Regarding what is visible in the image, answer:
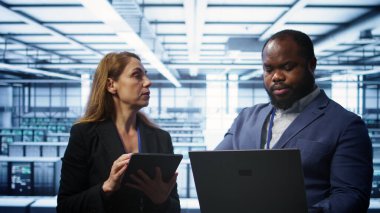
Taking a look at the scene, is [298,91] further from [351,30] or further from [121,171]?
[351,30]

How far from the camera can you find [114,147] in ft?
5.06

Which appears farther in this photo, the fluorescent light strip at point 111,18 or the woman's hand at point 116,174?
the fluorescent light strip at point 111,18

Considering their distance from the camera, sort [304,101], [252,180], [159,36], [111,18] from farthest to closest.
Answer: [159,36] → [111,18] → [304,101] → [252,180]

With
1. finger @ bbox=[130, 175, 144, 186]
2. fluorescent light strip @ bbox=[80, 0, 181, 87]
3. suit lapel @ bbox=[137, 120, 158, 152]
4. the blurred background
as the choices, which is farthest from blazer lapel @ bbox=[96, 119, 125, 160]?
fluorescent light strip @ bbox=[80, 0, 181, 87]

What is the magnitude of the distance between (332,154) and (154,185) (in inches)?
26.9

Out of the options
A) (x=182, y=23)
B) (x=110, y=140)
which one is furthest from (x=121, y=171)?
(x=182, y=23)

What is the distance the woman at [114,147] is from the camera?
140cm

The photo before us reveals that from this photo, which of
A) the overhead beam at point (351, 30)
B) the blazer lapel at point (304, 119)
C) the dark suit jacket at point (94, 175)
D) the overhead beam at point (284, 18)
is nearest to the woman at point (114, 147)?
the dark suit jacket at point (94, 175)

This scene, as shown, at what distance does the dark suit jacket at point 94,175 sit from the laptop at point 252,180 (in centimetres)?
41

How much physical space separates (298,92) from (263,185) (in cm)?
41

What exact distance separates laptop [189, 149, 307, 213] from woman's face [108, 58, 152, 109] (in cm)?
61

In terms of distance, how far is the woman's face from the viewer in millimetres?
1631

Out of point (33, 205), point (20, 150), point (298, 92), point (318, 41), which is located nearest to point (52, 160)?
point (33, 205)

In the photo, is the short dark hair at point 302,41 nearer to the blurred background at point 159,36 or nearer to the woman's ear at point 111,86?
the woman's ear at point 111,86
